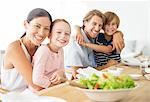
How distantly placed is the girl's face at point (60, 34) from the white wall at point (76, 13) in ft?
7.38

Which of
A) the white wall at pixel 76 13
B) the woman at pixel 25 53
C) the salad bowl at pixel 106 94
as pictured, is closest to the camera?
the salad bowl at pixel 106 94

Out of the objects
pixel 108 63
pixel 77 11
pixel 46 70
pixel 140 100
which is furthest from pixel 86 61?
pixel 77 11

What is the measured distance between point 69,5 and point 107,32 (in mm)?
1731

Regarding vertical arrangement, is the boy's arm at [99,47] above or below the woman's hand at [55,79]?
above

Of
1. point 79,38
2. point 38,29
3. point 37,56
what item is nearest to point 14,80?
point 37,56

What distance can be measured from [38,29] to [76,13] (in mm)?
2341

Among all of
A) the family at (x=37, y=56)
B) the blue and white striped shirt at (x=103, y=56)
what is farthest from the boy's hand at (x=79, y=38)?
the family at (x=37, y=56)

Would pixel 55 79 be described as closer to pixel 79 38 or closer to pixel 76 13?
pixel 79 38

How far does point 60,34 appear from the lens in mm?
1969

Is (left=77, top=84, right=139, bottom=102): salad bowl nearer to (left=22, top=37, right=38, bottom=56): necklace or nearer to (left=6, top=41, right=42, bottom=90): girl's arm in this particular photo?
(left=6, top=41, right=42, bottom=90): girl's arm

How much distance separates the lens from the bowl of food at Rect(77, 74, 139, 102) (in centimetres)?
127

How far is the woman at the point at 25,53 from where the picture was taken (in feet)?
6.36

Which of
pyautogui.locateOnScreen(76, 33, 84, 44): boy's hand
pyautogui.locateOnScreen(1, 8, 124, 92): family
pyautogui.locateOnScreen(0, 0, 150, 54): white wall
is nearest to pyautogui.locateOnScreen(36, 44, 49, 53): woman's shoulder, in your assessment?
pyautogui.locateOnScreen(1, 8, 124, 92): family

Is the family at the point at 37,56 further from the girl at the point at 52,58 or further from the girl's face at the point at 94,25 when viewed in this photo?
the girl's face at the point at 94,25
